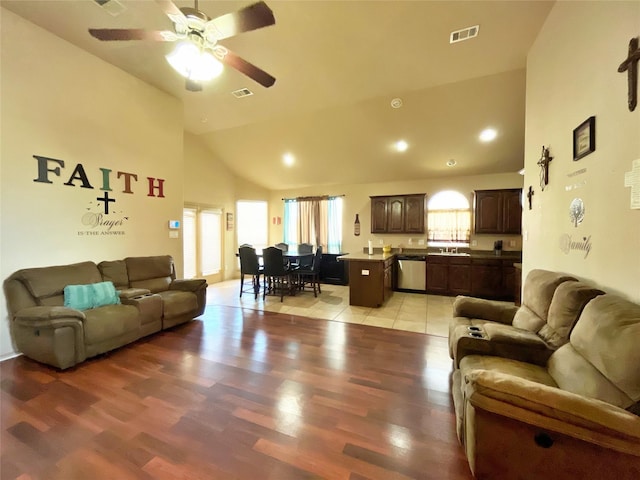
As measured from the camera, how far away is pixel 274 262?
5.32 metres

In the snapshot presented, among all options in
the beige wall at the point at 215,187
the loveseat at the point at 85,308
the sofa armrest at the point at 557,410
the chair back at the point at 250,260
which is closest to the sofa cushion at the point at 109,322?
the loveseat at the point at 85,308

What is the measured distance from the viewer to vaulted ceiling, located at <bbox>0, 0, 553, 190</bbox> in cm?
287

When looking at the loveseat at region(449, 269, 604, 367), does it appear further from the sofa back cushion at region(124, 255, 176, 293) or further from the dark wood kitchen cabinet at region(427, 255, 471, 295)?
the sofa back cushion at region(124, 255, 176, 293)

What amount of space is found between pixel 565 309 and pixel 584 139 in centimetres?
129

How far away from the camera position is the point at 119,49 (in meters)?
3.48

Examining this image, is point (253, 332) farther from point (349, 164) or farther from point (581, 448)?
point (349, 164)

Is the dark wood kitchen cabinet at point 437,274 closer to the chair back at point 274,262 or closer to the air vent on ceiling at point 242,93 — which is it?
the chair back at point 274,262

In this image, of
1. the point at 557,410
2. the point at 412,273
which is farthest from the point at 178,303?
the point at 412,273

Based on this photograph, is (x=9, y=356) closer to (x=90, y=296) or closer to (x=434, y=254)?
(x=90, y=296)

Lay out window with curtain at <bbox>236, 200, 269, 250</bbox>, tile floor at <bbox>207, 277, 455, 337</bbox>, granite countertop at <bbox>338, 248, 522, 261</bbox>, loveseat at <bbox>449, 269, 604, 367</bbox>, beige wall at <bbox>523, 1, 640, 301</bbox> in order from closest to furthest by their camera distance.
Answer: beige wall at <bbox>523, 1, 640, 301</bbox> < loveseat at <bbox>449, 269, 604, 367</bbox> < tile floor at <bbox>207, 277, 455, 337</bbox> < granite countertop at <bbox>338, 248, 522, 261</bbox> < window with curtain at <bbox>236, 200, 269, 250</bbox>

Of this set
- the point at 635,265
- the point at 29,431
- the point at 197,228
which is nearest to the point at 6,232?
the point at 29,431

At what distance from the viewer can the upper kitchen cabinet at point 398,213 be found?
6285 mm

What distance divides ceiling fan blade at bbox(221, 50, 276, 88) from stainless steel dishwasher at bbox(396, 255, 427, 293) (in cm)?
462

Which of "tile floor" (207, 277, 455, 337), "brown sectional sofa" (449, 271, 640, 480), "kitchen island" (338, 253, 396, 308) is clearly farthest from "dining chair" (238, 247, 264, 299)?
"brown sectional sofa" (449, 271, 640, 480)
